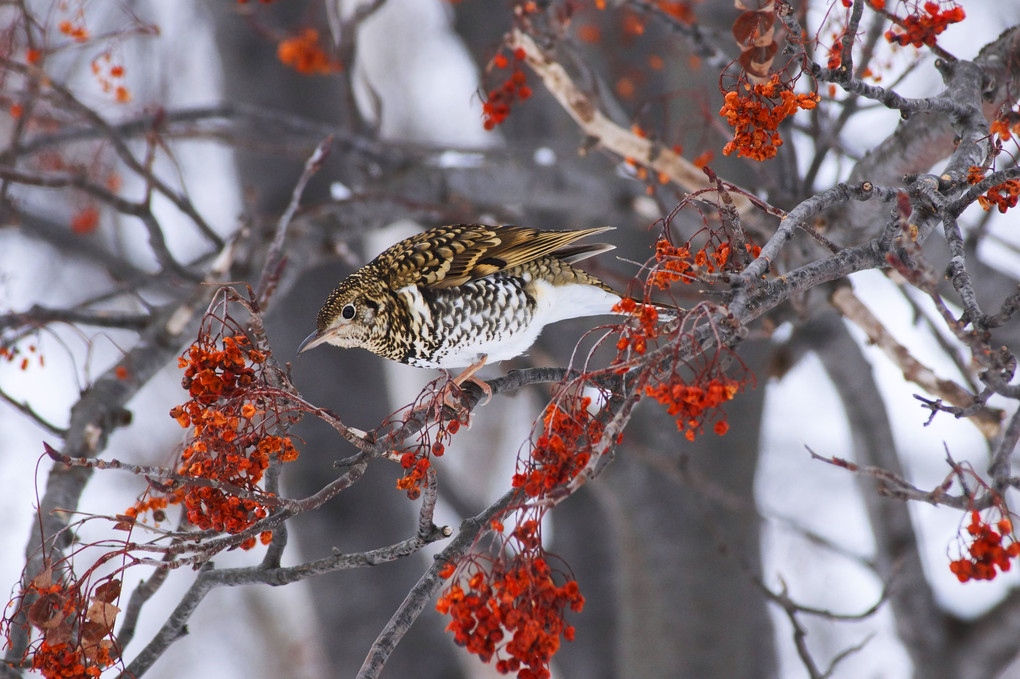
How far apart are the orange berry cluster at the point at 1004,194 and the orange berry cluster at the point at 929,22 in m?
0.52

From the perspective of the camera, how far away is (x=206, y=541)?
1933mm

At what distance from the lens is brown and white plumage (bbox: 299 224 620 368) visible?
3.06m

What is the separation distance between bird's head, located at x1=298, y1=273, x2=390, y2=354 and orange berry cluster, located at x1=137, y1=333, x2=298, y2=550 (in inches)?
39.9

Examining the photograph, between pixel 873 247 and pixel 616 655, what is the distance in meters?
5.00

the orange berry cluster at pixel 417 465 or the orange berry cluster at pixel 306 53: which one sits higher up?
the orange berry cluster at pixel 306 53

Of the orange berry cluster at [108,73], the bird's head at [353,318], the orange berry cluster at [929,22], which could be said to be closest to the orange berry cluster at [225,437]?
the bird's head at [353,318]

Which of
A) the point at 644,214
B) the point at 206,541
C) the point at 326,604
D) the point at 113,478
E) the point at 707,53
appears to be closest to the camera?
the point at 206,541

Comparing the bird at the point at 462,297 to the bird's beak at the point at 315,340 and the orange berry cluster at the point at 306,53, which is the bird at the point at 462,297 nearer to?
the bird's beak at the point at 315,340

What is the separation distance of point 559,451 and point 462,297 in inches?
63.9

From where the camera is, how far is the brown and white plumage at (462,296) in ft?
10.0

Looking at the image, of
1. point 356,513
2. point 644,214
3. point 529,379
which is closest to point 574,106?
point 644,214

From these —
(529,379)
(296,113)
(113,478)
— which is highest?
(113,478)

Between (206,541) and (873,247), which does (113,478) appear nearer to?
(206,541)

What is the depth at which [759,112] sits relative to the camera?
1845 mm
